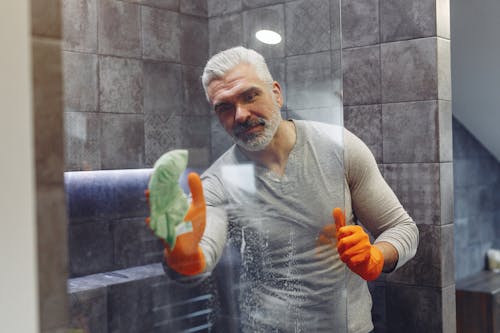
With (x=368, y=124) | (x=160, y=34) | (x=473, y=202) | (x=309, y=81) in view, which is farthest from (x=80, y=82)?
(x=473, y=202)

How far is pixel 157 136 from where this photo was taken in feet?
3.87

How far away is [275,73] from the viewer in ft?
4.98

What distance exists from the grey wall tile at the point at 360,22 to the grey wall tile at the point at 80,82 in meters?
1.63

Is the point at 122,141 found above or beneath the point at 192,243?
above

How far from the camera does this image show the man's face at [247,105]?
1.36 meters

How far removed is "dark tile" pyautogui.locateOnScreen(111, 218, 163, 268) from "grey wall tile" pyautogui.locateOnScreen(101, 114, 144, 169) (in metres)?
0.11

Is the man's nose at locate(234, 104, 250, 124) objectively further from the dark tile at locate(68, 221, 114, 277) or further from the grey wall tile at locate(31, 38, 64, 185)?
the grey wall tile at locate(31, 38, 64, 185)

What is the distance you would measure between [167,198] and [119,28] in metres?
0.34

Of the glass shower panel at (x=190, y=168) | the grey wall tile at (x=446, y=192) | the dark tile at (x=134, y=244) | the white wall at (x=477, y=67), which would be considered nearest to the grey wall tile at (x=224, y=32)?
the glass shower panel at (x=190, y=168)

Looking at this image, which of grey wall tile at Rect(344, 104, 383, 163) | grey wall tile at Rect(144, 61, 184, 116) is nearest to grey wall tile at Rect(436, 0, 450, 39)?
grey wall tile at Rect(344, 104, 383, 163)

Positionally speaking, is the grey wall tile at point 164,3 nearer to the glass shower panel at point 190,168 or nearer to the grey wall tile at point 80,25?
the glass shower panel at point 190,168

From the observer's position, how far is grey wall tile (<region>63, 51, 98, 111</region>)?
1057mm

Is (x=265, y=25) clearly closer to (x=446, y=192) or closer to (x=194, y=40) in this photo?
(x=194, y=40)

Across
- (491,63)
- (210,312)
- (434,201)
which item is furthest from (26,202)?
(491,63)
